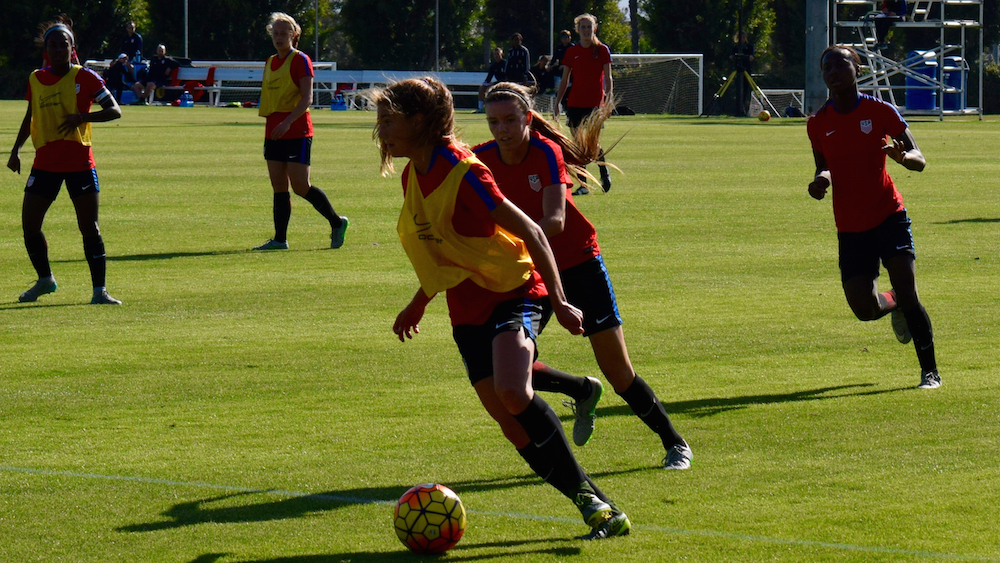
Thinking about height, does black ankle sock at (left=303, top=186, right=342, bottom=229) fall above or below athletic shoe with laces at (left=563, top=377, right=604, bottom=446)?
above

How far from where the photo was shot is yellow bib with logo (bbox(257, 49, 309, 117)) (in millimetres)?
13180

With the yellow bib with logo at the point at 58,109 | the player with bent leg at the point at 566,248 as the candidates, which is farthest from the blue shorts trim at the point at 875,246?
the yellow bib with logo at the point at 58,109

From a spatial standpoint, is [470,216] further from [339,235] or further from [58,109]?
[339,235]

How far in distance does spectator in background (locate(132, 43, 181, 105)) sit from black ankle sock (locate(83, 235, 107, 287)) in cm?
4022

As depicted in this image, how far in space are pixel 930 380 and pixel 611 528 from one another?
130 inches

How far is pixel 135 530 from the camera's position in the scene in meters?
5.23

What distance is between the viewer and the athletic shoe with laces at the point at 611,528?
4984mm

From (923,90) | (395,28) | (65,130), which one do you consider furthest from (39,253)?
(395,28)

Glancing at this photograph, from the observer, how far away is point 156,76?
50.4 meters

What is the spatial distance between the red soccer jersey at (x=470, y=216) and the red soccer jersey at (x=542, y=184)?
0.86 meters

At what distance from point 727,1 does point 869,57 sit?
1661cm

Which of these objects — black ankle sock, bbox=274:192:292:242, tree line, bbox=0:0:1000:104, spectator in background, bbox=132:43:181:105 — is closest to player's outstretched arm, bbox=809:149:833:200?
black ankle sock, bbox=274:192:292:242

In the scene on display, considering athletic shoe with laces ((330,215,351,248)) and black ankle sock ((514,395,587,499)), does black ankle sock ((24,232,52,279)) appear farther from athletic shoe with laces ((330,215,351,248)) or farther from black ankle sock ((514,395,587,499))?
black ankle sock ((514,395,587,499))

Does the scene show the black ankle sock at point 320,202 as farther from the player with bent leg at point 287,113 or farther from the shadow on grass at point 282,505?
the shadow on grass at point 282,505
